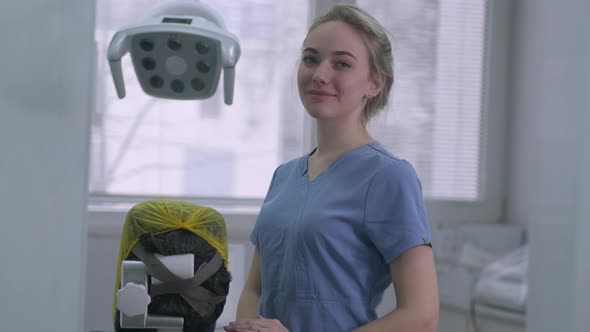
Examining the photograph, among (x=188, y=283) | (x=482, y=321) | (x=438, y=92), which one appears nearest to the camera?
(x=188, y=283)

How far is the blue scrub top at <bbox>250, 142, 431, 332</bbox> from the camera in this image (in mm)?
1128

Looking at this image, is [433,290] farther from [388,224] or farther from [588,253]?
[588,253]

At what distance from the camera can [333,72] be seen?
3.85ft

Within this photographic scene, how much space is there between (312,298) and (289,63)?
2067mm

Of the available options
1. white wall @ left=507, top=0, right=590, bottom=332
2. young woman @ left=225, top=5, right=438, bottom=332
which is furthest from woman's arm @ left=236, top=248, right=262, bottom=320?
white wall @ left=507, top=0, right=590, bottom=332

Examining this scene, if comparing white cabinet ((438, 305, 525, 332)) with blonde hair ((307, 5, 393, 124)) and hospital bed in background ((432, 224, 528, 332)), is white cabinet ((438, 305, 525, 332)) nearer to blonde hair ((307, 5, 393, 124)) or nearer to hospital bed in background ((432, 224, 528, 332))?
hospital bed in background ((432, 224, 528, 332))

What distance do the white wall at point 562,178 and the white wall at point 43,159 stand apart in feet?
4.91

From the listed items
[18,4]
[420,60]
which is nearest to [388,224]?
[18,4]

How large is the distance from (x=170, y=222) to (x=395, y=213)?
0.37 m

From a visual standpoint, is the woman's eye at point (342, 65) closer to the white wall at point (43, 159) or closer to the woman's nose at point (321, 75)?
the woman's nose at point (321, 75)

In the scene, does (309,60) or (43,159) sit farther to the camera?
(309,60)

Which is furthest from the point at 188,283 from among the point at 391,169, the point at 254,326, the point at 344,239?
the point at 391,169

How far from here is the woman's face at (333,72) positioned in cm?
117

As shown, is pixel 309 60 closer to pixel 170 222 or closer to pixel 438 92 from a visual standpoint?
pixel 170 222
